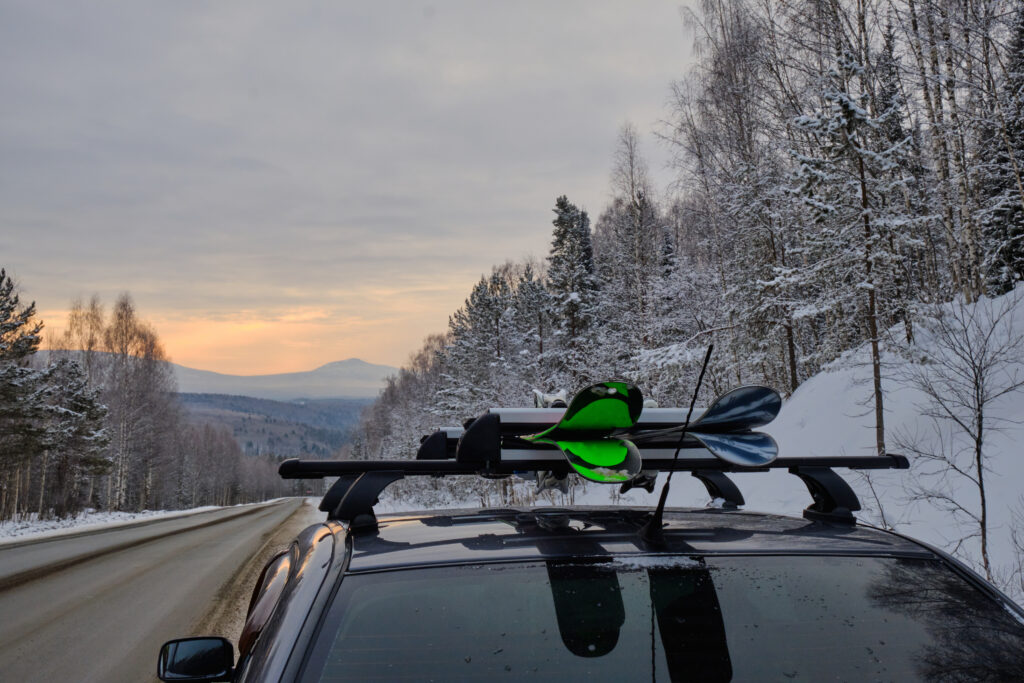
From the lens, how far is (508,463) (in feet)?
6.05

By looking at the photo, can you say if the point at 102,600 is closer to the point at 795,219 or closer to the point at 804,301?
the point at 804,301

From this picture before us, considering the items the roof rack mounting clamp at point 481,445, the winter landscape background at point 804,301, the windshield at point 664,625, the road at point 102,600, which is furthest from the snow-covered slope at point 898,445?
the road at point 102,600

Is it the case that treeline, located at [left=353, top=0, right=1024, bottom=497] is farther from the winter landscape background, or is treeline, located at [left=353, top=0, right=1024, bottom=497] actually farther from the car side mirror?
the car side mirror

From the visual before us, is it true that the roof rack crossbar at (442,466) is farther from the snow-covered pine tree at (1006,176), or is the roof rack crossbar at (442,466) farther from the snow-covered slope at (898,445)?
the snow-covered pine tree at (1006,176)

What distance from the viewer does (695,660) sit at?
1.33 meters

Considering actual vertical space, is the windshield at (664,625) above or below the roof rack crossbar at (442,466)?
below

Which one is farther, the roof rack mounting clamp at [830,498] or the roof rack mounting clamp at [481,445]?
the roof rack mounting clamp at [830,498]

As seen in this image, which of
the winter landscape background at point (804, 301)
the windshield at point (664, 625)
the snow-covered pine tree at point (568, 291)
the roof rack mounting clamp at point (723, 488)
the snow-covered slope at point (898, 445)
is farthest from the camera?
the snow-covered pine tree at point (568, 291)

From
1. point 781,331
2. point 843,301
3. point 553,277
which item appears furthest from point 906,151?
point 553,277

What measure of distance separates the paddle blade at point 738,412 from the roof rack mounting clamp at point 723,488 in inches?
27.0

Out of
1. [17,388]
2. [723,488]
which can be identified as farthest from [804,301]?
[17,388]

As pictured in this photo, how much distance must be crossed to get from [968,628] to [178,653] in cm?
199

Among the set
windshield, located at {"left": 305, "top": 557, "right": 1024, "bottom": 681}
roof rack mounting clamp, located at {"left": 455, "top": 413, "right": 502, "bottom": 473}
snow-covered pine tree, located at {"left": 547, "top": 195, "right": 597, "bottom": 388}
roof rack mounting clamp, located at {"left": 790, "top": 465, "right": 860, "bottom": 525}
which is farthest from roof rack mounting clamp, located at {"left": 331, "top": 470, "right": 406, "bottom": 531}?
snow-covered pine tree, located at {"left": 547, "top": 195, "right": 597, "bottom": 388}

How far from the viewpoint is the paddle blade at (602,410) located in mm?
1639
